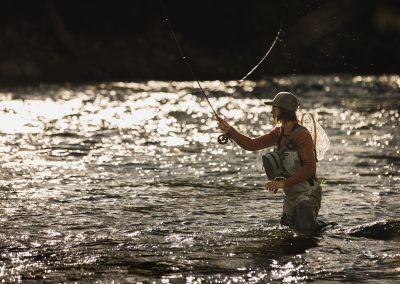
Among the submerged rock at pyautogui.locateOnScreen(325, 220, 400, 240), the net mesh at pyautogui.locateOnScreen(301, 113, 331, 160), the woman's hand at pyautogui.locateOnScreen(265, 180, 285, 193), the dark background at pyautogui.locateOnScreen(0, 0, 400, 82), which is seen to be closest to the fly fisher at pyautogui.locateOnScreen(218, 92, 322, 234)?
the woman's hand at pyautogui.locateOnScreen(265, 180, 285, 193)

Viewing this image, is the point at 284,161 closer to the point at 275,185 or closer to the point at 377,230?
the point at 275,185

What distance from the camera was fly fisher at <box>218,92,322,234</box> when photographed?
388 inches

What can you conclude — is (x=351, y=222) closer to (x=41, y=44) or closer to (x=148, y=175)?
(x=148, y=175)

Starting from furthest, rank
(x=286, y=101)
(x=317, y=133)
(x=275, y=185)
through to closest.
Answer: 1. (x=317, y=133)
2. (x=286, y=101)
3. (x=275, y=185)

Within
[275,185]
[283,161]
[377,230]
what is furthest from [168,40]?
[275,185]

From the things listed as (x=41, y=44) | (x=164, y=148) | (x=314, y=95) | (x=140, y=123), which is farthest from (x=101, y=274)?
(x=41, y=44)

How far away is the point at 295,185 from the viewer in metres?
10.1

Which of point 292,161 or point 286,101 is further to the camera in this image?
point 292,161

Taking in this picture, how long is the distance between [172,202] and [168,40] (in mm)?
48110

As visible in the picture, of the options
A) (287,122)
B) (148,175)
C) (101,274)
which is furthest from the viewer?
(148,175)

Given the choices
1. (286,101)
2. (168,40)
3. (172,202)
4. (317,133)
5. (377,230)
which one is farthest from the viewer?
(168,40)

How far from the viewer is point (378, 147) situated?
19891 millimetres

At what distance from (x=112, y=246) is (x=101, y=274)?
1202 mm

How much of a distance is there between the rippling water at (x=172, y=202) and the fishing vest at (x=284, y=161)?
0.74 m
